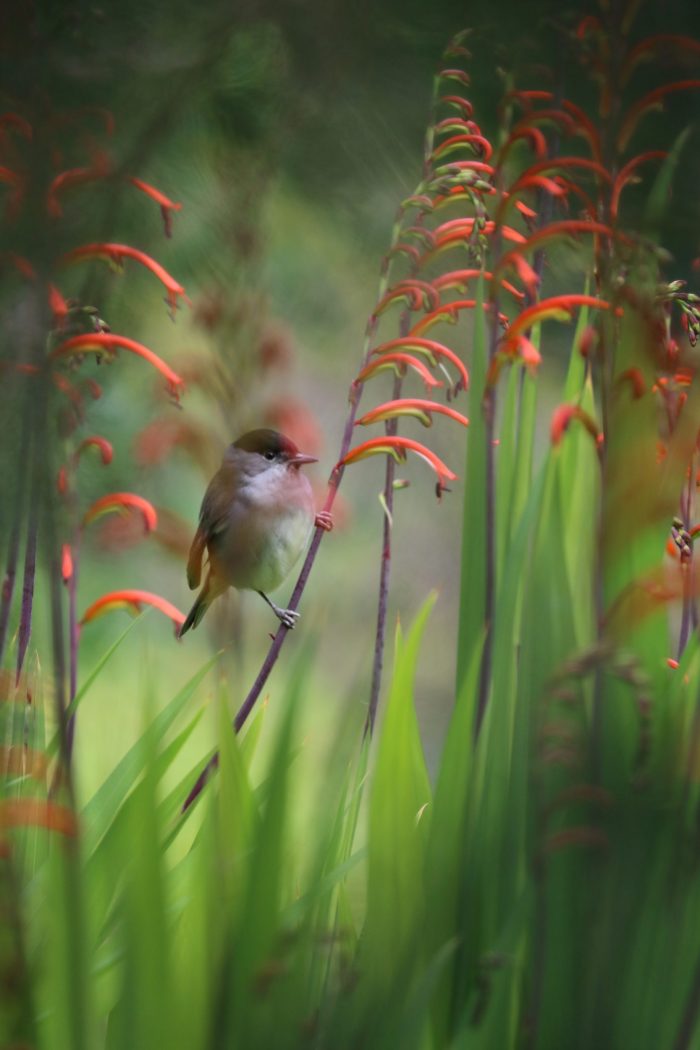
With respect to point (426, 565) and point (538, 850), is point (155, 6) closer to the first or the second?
point (538, 850)

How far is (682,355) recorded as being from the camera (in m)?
0.69

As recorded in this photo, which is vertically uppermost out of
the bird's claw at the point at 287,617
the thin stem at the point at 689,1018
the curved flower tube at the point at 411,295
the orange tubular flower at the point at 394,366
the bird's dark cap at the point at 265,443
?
the bird's dark cap at the point at 265,443

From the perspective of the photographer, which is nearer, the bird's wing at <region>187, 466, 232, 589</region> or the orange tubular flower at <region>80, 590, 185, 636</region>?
the orange tubular flower at <region>80, 590, 185, 636</region>

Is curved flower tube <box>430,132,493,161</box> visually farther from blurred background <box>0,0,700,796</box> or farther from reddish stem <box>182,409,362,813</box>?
reddish stem <box>182,409,362,813</box>

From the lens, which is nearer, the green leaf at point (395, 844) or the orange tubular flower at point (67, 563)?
the green leaf at point (395, 844)

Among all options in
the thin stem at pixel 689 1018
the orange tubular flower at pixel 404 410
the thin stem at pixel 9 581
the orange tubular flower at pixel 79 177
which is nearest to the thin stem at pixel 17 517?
the thin stem at pixel 9 581

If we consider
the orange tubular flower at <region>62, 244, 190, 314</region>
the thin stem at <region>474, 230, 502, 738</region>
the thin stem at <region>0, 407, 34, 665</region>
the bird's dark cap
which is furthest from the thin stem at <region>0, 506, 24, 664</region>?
the bird's dark cap

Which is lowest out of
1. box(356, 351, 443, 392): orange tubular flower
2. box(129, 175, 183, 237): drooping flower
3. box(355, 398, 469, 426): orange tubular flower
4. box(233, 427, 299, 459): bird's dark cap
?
box(355, 398, 469, 426): orange tubular flower

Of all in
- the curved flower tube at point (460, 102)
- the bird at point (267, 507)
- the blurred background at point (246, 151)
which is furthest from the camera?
the bird at point (267, 507)

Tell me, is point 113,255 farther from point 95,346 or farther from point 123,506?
point 123,506

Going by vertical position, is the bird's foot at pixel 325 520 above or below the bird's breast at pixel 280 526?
below

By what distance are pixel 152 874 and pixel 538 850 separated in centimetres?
16

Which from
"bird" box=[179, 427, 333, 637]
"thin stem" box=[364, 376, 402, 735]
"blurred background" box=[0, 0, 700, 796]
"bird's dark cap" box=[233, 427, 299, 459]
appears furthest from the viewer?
"bird's dark cap" box=[233, 427, 299, 459]

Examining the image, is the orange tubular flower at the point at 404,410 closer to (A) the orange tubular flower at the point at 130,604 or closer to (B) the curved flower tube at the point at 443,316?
(B) the curved flower tube at the point at 443,316
